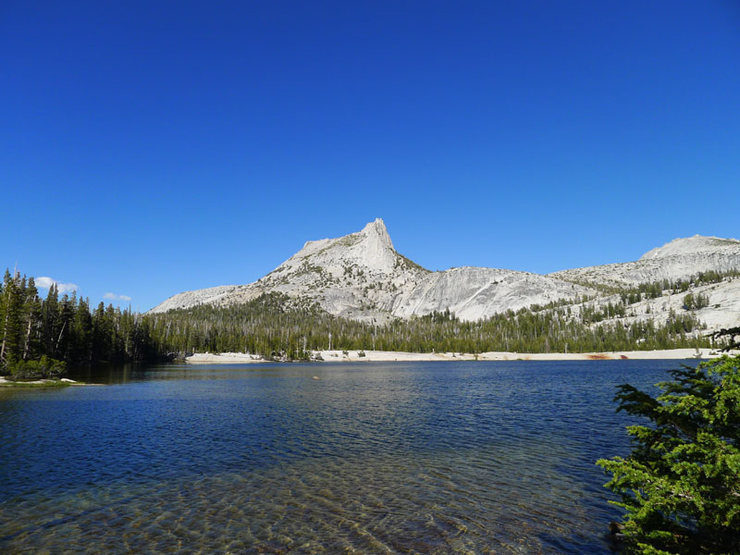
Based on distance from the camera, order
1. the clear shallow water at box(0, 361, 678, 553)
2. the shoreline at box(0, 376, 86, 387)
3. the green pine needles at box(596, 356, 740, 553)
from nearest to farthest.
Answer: the green pine needles at box(596, 356, 740, 553)
the clear shallow water at box(0, 361, 678, 553)
the shoreline at box(0, 376, 86, 387)

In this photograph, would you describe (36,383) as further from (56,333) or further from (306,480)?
(306,480)

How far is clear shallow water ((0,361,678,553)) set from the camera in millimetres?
15602

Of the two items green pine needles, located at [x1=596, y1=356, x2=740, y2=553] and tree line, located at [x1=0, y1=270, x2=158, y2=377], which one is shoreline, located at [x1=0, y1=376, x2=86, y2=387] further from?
green pine needles, located at [x1=596, y1=356, x2=740, y2=553]

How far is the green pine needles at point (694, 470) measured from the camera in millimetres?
9727

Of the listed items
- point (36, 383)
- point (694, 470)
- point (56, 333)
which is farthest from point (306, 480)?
point (56, 333)

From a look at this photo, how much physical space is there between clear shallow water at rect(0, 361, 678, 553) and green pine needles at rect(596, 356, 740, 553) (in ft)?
15.1

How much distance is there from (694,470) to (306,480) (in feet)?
55.9

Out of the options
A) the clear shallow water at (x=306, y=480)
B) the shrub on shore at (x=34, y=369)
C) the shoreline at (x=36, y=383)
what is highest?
the shrub on shore at (x=34, y=369)

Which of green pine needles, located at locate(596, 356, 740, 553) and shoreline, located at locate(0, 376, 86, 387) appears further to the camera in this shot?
shoreline, located at locate(0, 376, 86, 387)

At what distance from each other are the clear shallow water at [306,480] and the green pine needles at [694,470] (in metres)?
4.60

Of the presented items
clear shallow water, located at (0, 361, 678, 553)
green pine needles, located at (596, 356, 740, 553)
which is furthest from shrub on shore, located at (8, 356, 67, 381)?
green pine needles, located at (596, 356, 740, 553)

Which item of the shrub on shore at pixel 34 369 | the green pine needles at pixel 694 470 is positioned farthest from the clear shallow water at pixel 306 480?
the shrub on shore at pixel 34 369

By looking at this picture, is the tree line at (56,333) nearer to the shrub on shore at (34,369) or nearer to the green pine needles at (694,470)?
the shrub on shore at (34,369)

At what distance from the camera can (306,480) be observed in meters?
22.1
